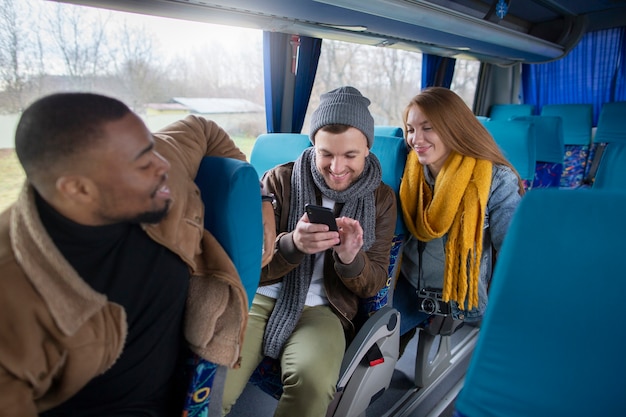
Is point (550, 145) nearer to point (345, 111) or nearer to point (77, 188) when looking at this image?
point (345, 111)

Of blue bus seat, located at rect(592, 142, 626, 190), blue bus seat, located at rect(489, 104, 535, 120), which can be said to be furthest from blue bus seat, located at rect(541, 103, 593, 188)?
blue bus seat, located at rect(592, 142, 626, 190)

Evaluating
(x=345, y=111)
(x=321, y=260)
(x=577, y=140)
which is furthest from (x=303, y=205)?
(x=577, y=140)

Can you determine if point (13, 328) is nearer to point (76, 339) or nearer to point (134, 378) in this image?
point (76, 339)

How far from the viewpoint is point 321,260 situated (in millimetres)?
1627

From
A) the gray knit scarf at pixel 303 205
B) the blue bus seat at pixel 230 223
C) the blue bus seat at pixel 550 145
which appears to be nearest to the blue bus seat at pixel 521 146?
the blue bus seat at pixel 550 145

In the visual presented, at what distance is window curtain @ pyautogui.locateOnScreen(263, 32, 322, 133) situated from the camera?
2754 mm

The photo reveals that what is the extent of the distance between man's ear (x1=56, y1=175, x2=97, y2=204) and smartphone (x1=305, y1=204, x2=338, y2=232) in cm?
73

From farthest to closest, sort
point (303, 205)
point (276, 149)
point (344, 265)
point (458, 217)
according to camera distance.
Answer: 1. point (276, 149)
2. point (458, 217)
3. point (303, 205)
4. point (344, 265)

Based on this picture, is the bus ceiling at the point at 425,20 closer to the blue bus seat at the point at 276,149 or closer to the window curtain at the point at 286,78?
the window curtain at the point at 286,78

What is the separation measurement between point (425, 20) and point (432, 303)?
69.0 inches

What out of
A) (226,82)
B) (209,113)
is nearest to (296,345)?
(209,113)

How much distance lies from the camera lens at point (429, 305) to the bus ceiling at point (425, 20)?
1497 millimetres

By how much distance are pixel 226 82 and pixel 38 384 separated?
2.11m

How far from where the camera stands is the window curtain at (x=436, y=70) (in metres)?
4.53
